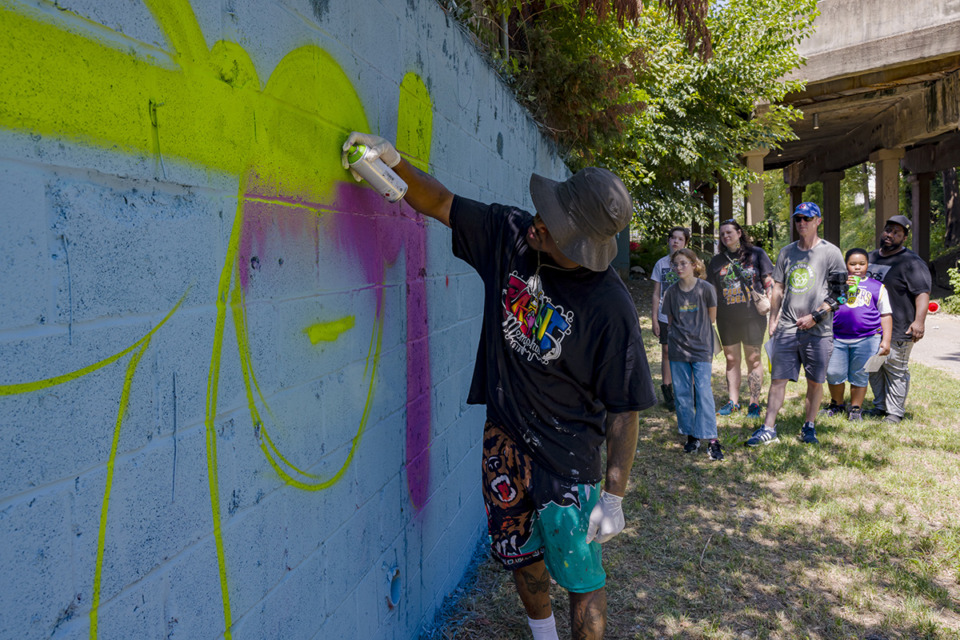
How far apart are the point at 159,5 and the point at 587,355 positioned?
1.77m

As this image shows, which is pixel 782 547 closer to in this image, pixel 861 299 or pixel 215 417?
pixel 861 299

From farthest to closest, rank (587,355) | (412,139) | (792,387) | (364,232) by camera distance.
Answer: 1. (792,387)
2. (412,139)
3. (587,355)
4. (364,232)

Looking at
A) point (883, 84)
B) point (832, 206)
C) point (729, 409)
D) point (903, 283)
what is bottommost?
point (729, 409)

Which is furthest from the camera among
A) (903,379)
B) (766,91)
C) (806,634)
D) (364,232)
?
(766,91)

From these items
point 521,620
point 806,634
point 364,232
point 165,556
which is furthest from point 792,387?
point 165,556

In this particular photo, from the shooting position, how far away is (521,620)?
330 cm

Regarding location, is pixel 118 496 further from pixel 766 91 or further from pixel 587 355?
pixel 766 91

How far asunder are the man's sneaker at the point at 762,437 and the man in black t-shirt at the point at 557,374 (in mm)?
3996

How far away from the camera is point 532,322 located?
8.55 feet

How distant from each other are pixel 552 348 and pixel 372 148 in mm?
963

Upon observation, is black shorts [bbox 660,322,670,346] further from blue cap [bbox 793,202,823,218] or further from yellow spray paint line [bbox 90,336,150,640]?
yellow spray paint line [bbox 90,336,150,640]

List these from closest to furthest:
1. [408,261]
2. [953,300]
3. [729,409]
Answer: [408,261]
[729,409]
[953,300]

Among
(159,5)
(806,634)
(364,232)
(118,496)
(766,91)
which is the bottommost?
(806,634)

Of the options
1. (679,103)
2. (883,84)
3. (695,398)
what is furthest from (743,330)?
(883,84)
